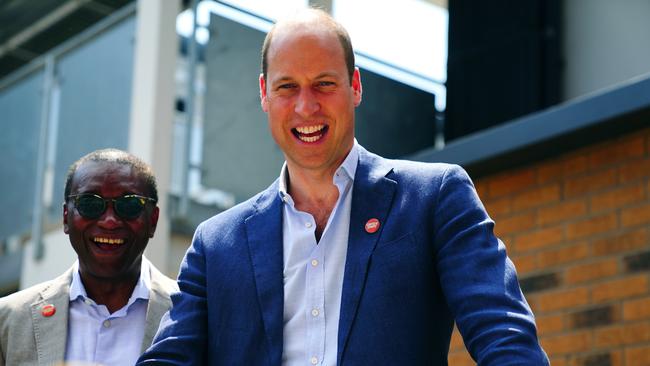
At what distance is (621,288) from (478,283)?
3.32m

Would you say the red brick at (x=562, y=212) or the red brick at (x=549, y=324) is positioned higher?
the red brick at (x=562, y=212)

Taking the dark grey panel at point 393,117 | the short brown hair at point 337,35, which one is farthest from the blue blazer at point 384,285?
the dark grey panel at point 393,117

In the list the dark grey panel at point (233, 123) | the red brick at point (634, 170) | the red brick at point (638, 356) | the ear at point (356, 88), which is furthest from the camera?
the dark grey panel at point (233, 123)

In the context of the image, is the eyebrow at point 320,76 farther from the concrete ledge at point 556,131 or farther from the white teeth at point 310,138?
the concrete ledge at point 556,131

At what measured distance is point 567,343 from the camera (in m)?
6.27

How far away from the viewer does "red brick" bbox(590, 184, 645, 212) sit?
6.12 meters

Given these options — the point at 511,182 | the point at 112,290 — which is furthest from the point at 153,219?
the point at 511,182

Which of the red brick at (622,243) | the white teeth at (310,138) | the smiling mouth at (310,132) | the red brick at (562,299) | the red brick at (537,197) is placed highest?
the smiling mouth at (310,132)

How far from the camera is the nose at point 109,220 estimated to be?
411 centimetres

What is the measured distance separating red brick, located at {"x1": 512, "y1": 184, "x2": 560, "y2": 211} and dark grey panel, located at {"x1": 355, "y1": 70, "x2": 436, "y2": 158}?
1539 millimetres

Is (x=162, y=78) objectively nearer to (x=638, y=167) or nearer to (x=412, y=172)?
(x=638, y=167)

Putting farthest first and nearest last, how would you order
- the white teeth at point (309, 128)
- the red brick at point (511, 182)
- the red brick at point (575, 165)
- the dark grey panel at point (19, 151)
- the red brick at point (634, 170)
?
the dark grey panel at point (19, 151) → the red brick at point (511, 182) → the red brick at point (575, 165) → the red brick at point (634, 170) → the white teeth at point (309, 128)

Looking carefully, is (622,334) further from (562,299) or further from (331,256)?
(331,256)

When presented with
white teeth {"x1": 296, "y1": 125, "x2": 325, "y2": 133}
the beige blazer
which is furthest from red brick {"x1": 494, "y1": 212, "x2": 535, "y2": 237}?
white teeth {"x1": 296, "y1": 125, "x2": 325, "y2": 133}
